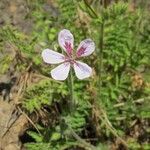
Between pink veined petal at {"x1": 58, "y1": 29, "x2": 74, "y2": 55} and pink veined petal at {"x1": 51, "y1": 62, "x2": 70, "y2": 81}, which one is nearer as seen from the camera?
pink veined petal at {"x1": 51, "y1": 62, "x2": 70, "y2": 81}

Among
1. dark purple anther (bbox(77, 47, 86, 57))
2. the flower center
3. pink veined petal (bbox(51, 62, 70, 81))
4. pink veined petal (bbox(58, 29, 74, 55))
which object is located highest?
pink veined petal (bbox(58, 29, 74, 55))

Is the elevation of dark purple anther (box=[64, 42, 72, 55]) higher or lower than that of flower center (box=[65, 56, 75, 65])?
higher

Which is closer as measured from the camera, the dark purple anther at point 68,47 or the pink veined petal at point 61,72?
the pink veined petal at point 61,72

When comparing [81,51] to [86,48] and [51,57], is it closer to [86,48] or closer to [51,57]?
[86,48]

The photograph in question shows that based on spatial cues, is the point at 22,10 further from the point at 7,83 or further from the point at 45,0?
the point at 7,83

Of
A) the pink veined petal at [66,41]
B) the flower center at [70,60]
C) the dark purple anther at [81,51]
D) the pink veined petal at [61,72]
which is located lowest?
the pink veined petal at [61,72]
